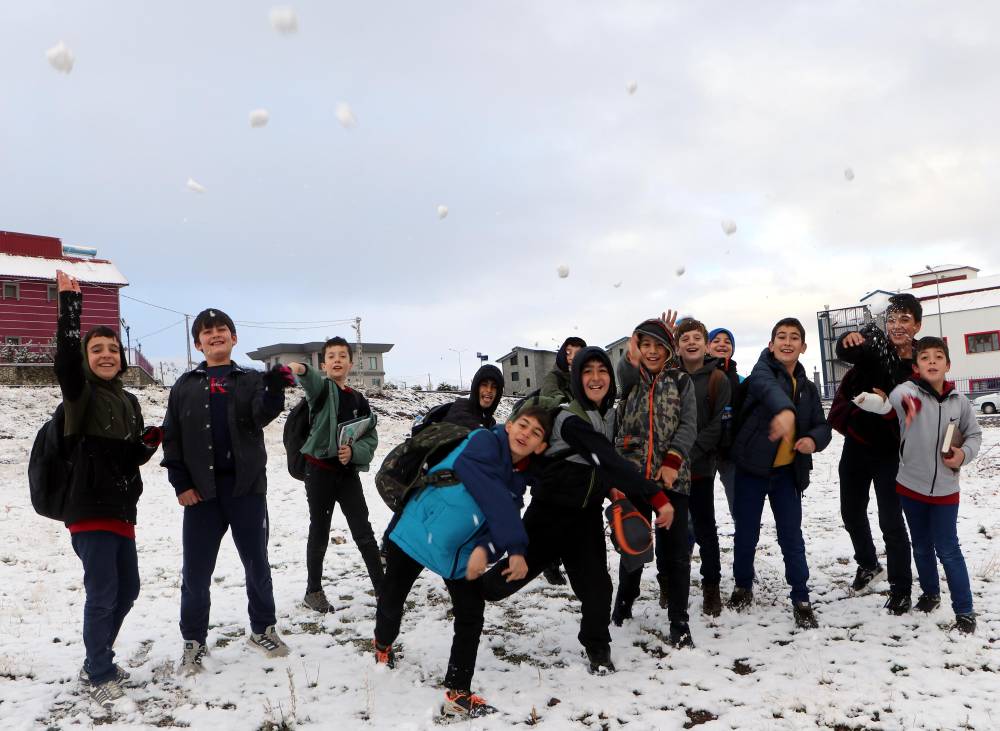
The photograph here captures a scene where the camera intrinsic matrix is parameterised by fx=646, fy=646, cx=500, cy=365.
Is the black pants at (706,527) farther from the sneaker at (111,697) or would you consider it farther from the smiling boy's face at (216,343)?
the sneaker at (111,697)

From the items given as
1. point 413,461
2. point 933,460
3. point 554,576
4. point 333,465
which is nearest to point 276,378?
point 413,461

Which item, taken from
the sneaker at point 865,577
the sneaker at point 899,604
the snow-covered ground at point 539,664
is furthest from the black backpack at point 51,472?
the sneaker at point 865,577

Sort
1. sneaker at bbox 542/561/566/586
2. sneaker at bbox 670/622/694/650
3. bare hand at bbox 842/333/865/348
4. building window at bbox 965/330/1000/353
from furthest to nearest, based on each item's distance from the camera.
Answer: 1. building window at bbox 965/330/1000/353
2. sneaker at bbox 542/561/566/586
3. bare hand at bbox 842/333/865/348
4. sneaker at bbox 670/622/694/650

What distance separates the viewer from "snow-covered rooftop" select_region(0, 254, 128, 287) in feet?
99.0

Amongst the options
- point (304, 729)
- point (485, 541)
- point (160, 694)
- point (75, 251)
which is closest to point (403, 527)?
point (485, 541)

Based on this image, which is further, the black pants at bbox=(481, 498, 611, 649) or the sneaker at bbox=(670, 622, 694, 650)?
the sneaker at bbox=(670, 622, 694, 650)

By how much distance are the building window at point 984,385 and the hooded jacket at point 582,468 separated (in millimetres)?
52380

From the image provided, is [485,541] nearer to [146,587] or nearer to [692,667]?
[692,667]

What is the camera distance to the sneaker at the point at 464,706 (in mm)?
3717

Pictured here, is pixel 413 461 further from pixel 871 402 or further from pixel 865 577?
pixel 865 577

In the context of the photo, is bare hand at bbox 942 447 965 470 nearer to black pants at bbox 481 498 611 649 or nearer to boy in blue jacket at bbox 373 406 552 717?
black pants at bbox 481 498 611 649

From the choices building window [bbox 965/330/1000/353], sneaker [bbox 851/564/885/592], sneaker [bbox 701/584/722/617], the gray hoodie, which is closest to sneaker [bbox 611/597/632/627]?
sneaker [bbox 701/584/722/617]

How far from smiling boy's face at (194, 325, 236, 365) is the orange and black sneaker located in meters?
2.28

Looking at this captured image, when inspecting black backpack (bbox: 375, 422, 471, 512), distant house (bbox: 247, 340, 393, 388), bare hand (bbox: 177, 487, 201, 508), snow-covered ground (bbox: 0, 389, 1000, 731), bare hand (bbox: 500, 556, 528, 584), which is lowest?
snow-covered ground (bbox: 0, 389, 1000, 731)
